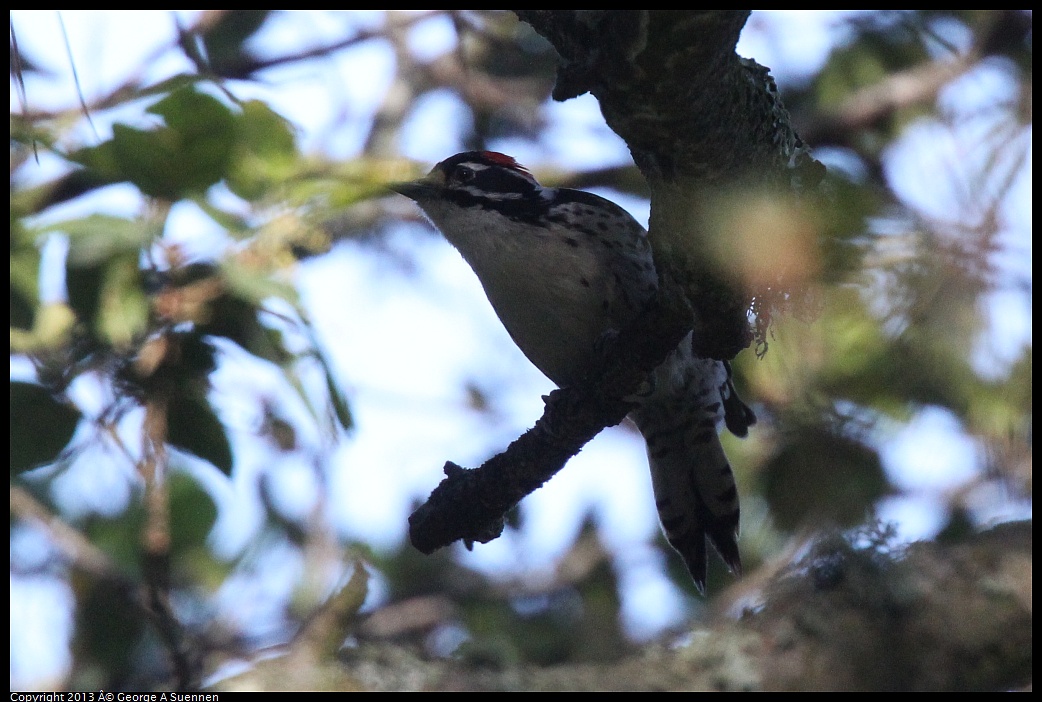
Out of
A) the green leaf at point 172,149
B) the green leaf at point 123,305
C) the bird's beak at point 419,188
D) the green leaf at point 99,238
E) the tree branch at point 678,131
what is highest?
the bird's beak at point 419,188

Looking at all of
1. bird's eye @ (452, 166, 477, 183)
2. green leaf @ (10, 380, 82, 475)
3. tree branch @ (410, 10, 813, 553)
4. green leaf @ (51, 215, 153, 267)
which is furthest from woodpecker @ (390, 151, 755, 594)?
green leaf @ (10, 380, 82, 475)

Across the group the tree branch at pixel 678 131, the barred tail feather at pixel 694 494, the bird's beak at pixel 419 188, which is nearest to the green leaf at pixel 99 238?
the bird's beak at pixel 419 188

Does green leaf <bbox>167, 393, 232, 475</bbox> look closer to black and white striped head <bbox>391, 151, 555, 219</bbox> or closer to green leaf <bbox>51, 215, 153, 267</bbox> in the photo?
green leaf <bbox>51, 215, 153, 267</bbox>

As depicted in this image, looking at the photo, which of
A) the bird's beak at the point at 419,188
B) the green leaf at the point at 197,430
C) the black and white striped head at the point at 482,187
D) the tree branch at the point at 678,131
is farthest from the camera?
the bird's beak at the point at 419,188

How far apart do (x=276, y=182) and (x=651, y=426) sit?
7.51 feet

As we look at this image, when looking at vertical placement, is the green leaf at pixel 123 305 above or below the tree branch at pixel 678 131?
above

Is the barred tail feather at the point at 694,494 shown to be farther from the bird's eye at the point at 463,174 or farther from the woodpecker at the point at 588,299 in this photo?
the bird's eye at the point at 463,174

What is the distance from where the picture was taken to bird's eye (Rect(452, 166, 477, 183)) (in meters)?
4.95

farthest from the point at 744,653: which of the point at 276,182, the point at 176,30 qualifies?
the point at 276,182

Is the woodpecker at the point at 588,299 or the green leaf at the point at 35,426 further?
the woodpecker at the point at 588,299

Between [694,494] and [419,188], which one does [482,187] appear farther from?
[694,494]

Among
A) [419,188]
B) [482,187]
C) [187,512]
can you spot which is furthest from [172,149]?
[187,512]

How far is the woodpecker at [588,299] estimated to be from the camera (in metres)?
4.33

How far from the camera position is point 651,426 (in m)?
5.11
